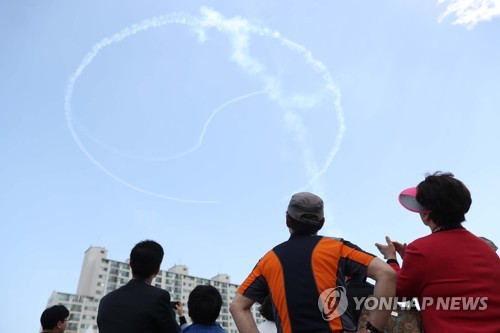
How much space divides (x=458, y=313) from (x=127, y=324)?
91.8 inches

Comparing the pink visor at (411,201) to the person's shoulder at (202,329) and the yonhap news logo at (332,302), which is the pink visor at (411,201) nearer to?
the yonhap news logo at (332,302)

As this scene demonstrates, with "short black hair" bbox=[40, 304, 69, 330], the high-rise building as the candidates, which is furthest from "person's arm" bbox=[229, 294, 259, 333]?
the high-rise building

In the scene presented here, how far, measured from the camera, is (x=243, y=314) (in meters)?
2.38

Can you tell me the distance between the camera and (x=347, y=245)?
7.57 feet

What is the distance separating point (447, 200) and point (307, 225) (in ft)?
2.90

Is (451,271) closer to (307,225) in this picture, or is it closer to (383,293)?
(383,293)

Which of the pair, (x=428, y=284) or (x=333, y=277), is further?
(x=333, y=277)

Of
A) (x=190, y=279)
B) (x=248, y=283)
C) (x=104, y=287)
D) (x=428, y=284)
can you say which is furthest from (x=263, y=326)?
(x=190, y=279)

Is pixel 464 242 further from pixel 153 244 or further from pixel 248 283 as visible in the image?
pixel 153 244

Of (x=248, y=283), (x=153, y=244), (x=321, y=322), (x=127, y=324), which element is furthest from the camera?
(x=153, y=244)

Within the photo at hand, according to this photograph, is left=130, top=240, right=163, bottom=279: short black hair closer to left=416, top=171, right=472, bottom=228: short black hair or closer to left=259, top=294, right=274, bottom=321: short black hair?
left=259, top=294, right=274, bottom=321: short black hair

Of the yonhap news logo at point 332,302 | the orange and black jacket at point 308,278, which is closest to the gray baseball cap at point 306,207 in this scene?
the orange and black jacket at point 308,278

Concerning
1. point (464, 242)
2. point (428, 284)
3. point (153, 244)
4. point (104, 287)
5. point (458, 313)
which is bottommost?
point (458, 313)

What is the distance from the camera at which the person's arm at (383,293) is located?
6.53 feet
